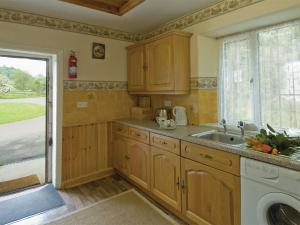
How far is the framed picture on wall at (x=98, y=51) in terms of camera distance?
9.55ft

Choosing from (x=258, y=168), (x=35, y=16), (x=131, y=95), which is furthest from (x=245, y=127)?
(x=35, y=16)

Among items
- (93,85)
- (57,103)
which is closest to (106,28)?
(93,85)

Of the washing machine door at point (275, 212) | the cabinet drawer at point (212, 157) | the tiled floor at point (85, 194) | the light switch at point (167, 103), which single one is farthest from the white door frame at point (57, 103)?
the washing machine door at point (275, 212)

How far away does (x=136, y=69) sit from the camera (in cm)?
301

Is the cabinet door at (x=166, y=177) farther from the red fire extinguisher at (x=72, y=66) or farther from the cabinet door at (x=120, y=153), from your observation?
the red fire extinguisher at (x=72, y=66)

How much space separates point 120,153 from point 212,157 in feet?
5.23

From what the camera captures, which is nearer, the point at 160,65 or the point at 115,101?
the point at 160,65

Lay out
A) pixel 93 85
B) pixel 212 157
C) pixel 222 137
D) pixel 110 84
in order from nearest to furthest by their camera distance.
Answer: pixel 212 157
pixel 222 137
pixel 93 85
pixel 110 84

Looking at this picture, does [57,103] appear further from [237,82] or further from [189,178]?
[237,82]

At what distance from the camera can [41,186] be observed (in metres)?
2.73

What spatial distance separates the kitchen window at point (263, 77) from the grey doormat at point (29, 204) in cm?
229

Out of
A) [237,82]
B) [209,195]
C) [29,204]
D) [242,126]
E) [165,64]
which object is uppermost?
[165,64]

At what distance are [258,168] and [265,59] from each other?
1292 millimetres

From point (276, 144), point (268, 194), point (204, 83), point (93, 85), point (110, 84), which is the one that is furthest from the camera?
point (110, 84)
